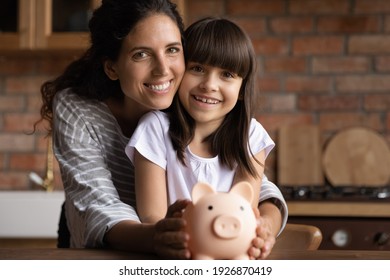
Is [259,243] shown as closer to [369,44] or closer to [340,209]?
[340,209]

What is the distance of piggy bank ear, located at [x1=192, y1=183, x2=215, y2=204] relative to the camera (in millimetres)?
798

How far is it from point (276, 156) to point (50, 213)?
97cm

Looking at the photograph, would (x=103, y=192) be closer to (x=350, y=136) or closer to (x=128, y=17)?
(x=128, y=17)

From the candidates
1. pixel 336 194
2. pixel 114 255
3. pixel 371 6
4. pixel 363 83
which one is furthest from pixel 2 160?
pixel 114 255

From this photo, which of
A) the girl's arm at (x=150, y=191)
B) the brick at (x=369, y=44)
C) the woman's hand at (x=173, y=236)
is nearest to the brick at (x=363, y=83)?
the brick at (x=369, y=44)

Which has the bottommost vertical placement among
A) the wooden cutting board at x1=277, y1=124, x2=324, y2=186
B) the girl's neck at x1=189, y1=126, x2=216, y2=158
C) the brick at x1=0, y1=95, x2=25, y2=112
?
the wooden cutting board at x1=277, y1=124, x2=324, y2=186

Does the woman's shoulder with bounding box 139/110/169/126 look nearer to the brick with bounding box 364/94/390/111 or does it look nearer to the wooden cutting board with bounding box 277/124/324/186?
the wooden cutting board with bounding box 277/124/324/186

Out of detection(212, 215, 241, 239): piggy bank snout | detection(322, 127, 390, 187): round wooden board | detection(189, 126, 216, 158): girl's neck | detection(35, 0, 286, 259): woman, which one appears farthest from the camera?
detection(322, 127, 390, 187): round wooden board

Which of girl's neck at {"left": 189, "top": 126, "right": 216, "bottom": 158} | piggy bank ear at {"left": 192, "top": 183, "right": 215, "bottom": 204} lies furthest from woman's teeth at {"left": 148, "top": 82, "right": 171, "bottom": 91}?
piggy bank ear at {"left": 192, "top": 183, "right": 215, "bottom": 204}

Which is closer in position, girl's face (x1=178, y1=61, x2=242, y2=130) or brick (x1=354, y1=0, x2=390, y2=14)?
girl's face (x1=178, y1=61, x2=242, y2=130)

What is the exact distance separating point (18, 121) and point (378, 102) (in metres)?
1.58

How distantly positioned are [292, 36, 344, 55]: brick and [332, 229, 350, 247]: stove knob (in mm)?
914

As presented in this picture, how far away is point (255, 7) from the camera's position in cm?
274

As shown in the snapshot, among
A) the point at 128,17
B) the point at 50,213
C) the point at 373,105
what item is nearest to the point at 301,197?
the point at 373,105
